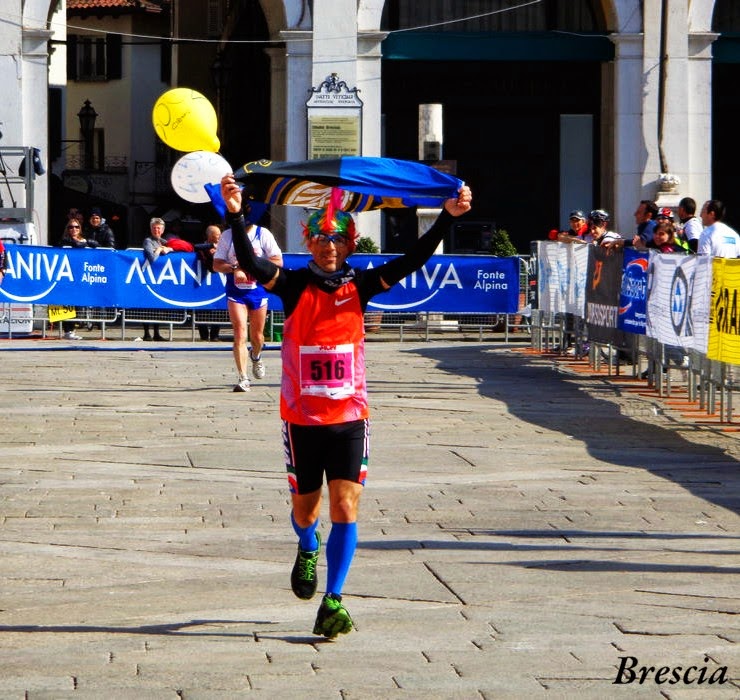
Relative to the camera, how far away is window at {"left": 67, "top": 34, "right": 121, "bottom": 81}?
60250 millimetres

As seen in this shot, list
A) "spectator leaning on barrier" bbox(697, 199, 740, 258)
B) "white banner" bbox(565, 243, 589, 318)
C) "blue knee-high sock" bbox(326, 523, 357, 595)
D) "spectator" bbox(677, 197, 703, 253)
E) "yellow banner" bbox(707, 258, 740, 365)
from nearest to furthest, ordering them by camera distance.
A: "blue knee-high sock" bbox(326, 523, 357, 595) → "yellow banner" bbox(707, 258, 740, 365) → "spectator leaning on barrier" bbox(697, 199, 740, 258) → "spectator" bbox(677, 197, 703, 253) → "white banner" bbox(565, 243, 589, 318)

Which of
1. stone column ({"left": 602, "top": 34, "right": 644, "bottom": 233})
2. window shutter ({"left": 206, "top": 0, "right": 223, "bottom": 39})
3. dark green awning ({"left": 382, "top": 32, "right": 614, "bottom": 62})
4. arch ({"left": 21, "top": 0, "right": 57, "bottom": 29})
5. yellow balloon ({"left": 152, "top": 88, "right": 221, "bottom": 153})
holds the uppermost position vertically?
window shutter ({"left": 206, "top": 0, "right": 223, "bottom": 39})

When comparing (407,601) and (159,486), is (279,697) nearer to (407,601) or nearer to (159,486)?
(407,601)

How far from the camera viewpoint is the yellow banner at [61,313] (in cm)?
2403

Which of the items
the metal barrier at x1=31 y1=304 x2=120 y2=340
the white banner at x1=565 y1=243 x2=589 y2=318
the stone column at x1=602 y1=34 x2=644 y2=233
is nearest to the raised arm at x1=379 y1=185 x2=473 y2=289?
the white banner at x1=565 y1=243 x2=589 y2=318

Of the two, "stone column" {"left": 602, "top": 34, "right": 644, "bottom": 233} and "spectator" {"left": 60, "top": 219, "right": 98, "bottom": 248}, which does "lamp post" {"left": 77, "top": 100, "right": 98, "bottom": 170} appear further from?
"spectator" {"left": 60, "top": 219, "right": 98, "bottom": 248}

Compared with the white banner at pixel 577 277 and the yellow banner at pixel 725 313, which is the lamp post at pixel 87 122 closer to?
the white banner at pixel 577 277

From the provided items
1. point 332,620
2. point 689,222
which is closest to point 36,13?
point 689,222

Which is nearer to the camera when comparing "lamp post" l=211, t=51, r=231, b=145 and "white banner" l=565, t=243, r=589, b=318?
"white banner" l=565, t=243, r=589, b=318

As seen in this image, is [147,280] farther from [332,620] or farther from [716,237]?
[332,620]

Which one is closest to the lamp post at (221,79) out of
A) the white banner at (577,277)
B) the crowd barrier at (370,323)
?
the crowd barrier at (370,323)

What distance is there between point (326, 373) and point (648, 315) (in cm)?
986

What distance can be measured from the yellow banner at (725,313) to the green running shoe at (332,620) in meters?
7.19

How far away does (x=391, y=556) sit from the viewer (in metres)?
7.94
